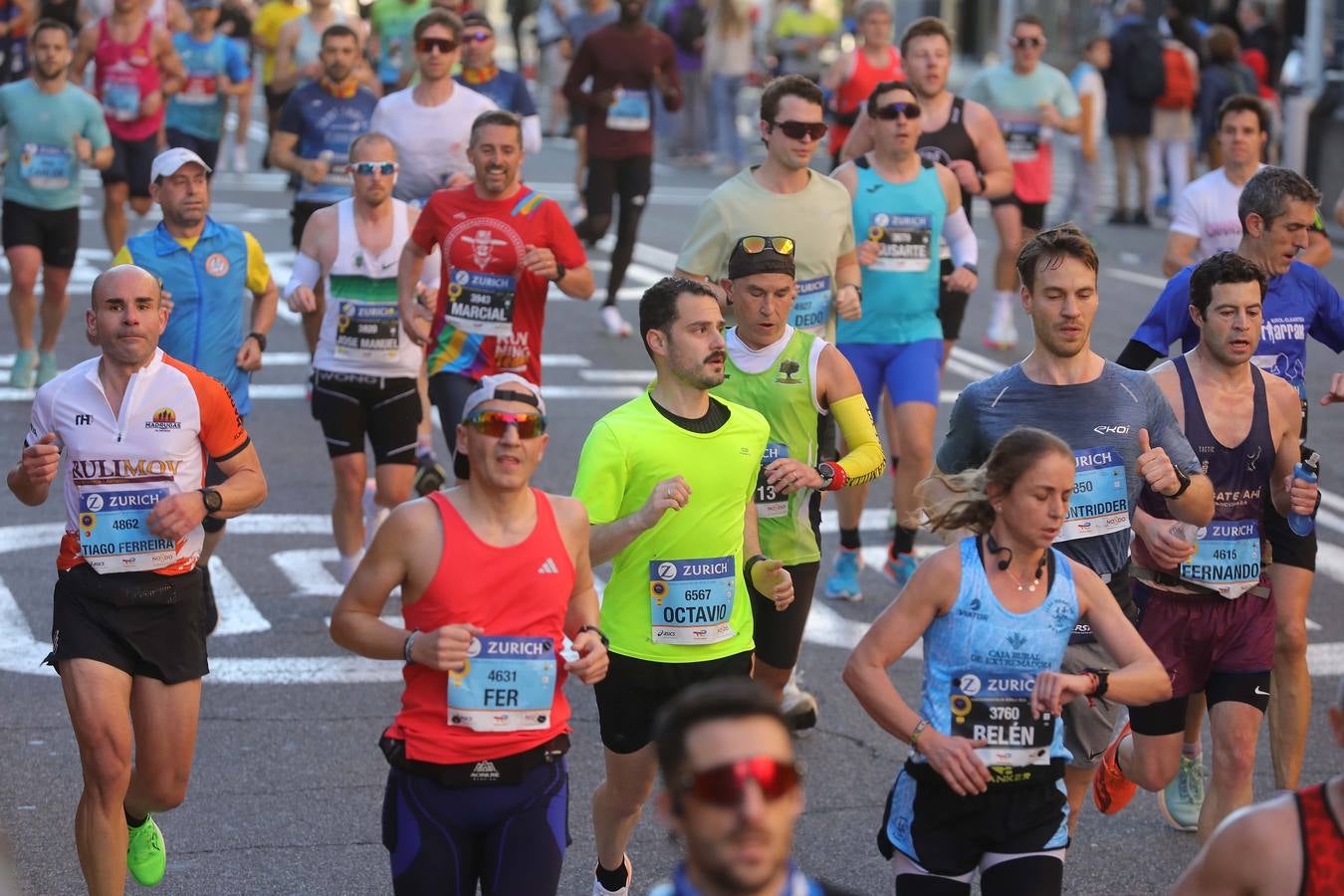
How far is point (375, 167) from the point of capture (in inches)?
373

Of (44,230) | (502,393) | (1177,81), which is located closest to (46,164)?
(44,230)

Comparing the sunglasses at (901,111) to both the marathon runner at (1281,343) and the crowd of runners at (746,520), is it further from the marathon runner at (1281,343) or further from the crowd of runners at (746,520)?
the marathon runner at (1281,343)

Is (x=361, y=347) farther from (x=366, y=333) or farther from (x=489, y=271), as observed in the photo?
(x=489, y=271)

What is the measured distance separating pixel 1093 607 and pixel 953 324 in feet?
22.4

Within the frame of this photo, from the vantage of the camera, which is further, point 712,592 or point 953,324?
point 953,324

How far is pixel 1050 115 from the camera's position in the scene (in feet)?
47.6

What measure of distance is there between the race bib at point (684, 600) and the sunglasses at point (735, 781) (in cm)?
264

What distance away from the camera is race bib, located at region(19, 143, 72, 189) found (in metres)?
12.9

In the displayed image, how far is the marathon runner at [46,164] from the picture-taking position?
1291cm

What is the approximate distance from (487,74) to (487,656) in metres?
8.61

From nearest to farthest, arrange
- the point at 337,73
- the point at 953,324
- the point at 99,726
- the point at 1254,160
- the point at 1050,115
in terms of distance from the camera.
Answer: the point at 99,726 < the point at 1254,160 < the point at 953,324 < the point at 337,73 < the point at 1050,115

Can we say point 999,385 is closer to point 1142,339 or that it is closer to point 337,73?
→ point 1142,339

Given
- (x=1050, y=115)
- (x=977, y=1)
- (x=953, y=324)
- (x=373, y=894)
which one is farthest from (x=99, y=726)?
(x=977, y=1)

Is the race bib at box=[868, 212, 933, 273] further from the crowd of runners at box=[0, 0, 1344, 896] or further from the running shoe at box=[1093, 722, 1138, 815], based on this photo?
the running shoe at box=[1093, 722, 1138, 815]
